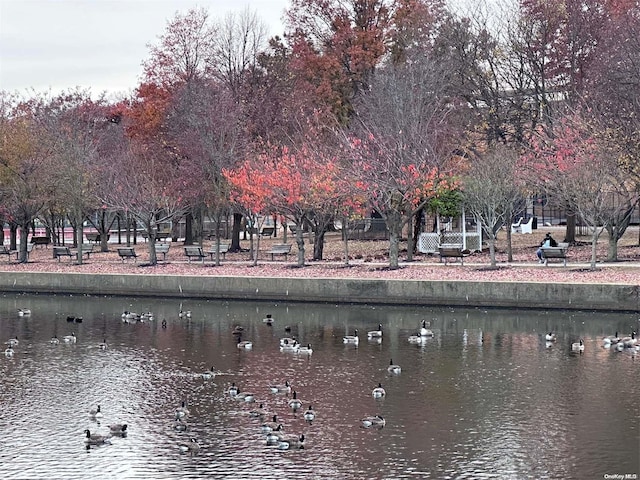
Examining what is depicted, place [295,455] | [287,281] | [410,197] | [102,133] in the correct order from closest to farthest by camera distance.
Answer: [295,455], [287,281], [410,197], [102,133]

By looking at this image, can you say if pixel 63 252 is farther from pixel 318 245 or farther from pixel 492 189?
pixel 492 189

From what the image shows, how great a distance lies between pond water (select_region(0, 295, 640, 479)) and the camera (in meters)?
21.9

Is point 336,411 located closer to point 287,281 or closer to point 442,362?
point 442,362

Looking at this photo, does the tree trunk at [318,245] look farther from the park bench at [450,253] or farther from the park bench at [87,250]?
the park bench at [87,250]

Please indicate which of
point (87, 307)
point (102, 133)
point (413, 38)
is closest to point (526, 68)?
point (413, 38)

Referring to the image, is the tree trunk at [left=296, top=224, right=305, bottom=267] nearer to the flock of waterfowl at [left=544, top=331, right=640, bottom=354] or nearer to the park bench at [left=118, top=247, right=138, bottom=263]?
the park bench at [left=118, top=247, right=138, bottom=263]

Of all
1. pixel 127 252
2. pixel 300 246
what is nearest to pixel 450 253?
pixel 300 246

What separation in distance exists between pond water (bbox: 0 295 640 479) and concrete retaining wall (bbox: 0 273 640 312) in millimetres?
958

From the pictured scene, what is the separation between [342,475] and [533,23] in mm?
40947

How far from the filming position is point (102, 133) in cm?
7612

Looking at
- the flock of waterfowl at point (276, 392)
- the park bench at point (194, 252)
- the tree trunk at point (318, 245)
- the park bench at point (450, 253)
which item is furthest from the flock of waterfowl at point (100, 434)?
the tree trunk at point (318, 245)

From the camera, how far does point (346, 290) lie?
4744 centimetres

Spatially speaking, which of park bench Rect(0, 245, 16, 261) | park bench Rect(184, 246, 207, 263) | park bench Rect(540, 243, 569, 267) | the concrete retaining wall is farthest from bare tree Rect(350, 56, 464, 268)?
park bench Rect(0, 245, 16, 261)

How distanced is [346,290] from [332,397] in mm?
19577
